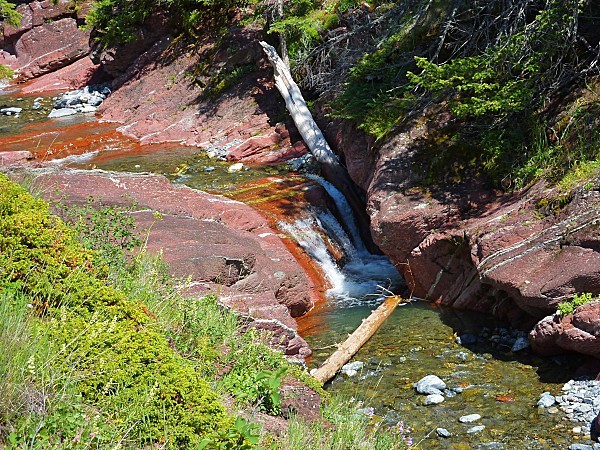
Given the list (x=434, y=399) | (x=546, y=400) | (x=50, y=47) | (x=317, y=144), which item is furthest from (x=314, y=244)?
(x=50, y=47)

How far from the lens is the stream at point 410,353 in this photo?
7.39 metres

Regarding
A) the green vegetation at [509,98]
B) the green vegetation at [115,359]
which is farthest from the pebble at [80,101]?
the green vegetation at [115,359]

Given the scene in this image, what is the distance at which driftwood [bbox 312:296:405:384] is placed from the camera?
8.58 m

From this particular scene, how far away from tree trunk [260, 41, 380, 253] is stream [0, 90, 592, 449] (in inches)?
7.2

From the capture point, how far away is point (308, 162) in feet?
53.7

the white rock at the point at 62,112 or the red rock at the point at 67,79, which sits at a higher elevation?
the red rock at the point at 67,79

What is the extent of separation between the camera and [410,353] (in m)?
9.22

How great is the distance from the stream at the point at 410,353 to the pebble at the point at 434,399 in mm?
59

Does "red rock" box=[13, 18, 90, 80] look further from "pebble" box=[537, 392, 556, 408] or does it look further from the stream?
"pebble" box=[537, 392, 556, 408]

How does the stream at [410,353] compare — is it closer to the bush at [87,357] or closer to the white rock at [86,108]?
the bush at [87,357]

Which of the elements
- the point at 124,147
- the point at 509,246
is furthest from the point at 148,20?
the point at 509,246

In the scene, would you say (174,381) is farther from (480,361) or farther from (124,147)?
(124,147)

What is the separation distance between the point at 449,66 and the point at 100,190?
16.4ft

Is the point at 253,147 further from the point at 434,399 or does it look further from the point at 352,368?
the point at 434,399
